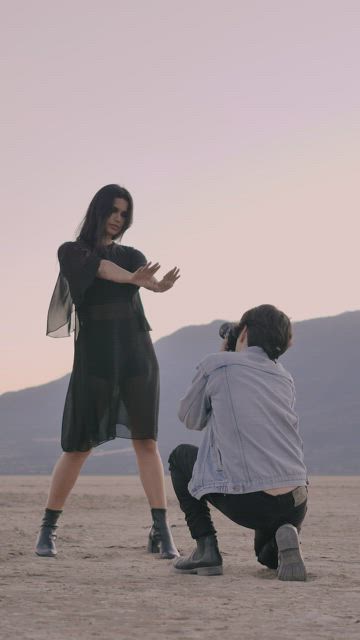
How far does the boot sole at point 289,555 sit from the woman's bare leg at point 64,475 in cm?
145

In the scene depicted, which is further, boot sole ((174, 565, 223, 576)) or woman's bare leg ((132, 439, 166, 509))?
woman's bare leg ((132, 439, 166, 509))

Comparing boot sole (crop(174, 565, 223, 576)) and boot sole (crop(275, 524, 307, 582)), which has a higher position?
boot sole (crop(275, 524, 307, 582))

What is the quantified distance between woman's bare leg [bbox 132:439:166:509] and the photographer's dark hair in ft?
3.98

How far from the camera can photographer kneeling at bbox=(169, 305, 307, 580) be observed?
410cm

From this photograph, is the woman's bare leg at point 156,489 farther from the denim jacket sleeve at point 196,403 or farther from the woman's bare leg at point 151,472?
the denim jacket sleeve at point 196,403

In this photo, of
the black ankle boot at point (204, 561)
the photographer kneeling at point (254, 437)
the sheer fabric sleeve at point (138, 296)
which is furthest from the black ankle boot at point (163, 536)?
the sheer fabric sleeve at point (138, 296)

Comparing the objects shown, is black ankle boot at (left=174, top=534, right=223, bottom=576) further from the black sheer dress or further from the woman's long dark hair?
the woman's long dark hair

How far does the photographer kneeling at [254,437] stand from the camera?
13.5 feet

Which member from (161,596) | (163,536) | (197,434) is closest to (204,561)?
(161,596)

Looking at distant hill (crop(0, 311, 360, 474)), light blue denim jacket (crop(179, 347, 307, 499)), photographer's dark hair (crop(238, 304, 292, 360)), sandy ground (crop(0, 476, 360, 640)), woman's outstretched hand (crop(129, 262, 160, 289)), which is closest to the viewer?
sandy ground (crop(0, 476, 360, 640))

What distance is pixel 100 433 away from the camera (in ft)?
17.1

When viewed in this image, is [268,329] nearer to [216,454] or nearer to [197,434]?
[216,454]

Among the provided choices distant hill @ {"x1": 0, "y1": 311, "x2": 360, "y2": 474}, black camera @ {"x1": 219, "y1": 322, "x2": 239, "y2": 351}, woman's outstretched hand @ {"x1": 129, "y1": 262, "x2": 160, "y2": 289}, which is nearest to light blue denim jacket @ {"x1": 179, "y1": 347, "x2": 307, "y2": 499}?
black camera @ {"x1": 219, "y1": 322, "x2": 239, "y2": 351}

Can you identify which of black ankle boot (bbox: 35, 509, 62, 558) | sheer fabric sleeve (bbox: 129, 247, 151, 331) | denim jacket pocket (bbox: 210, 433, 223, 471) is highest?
sheer fabric sleeve (bbox: 129, 247, 151, 331)
